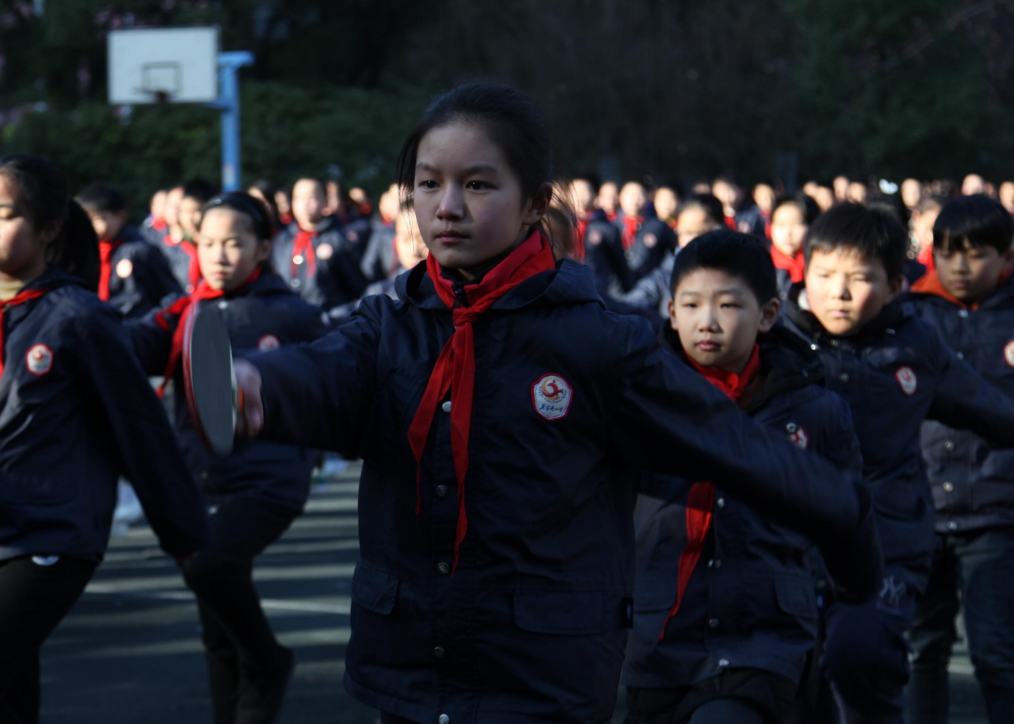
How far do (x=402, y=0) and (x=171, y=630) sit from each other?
32.8m

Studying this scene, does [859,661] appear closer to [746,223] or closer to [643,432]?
[643,432]

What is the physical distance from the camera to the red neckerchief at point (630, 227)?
1623cm

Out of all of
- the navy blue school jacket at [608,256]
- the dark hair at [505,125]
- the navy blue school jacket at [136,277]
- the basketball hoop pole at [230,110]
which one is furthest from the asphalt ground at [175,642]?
the basketball hoop pole at [230,110]

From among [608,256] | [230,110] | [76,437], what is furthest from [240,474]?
[230,110]

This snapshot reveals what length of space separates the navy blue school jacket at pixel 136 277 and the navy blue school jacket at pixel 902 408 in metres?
5.39

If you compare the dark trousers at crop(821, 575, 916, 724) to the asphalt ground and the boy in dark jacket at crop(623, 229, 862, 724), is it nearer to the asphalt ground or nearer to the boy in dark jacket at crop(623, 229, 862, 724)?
the boy in dark jacket at crop(623, 229, 862, 724)

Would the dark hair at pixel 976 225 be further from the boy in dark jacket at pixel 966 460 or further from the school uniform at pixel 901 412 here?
the school uniform at pixel 901 412

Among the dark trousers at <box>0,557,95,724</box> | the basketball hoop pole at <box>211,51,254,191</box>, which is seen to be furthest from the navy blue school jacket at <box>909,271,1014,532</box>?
the basketball hoop pole at <box>211,51,254,191</box>

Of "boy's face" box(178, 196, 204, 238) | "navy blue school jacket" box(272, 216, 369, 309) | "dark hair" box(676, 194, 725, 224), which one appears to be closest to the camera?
"dark hair" box(676, 194, 725, 224)

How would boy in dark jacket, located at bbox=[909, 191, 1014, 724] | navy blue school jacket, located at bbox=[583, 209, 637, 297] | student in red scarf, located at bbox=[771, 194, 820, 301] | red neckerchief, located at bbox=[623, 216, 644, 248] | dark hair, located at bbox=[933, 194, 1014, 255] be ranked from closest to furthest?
boy in dark jacket, located at bbox=[909, 191, 1014, 724]
dark hair, located at bbox=[933, 194, 1014, 255]
student in red scarf, located at bbox=[771, 194, 820, 301]
navy blue school jacket, located at bbox=[583, 209, 637, 297]
red neckerchief, located at bbox=[623, 216, 644, 248]

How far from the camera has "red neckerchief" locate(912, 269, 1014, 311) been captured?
5.40 m

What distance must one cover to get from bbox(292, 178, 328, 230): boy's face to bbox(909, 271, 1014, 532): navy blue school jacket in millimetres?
6929

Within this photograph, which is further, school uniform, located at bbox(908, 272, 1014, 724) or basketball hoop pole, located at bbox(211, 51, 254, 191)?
basketball hoop pole, located at bbox(211, 51, 254, 191)

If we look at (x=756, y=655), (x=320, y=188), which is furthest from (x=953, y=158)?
(x=756, y=655)
